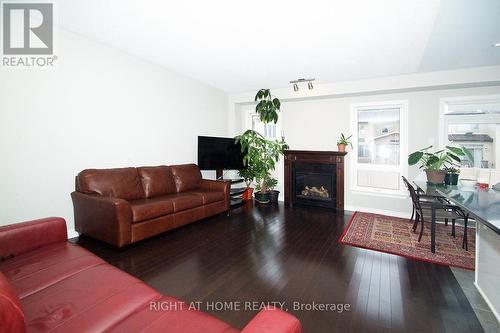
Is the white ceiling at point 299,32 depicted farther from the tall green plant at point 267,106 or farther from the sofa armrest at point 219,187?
the sofa armrest at point 219,187

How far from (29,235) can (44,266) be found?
40 cm

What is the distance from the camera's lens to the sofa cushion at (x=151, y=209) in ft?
8.94

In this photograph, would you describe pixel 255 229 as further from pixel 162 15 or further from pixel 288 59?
pixel 162 15

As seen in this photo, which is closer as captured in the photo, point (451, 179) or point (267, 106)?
point (451, 179)

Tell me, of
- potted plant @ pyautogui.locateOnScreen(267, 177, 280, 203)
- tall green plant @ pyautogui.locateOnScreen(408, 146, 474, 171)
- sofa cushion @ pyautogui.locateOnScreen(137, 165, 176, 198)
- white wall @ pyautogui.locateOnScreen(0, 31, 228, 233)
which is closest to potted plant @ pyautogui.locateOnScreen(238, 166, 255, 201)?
potted plant @ pyautogui.locateOnScreen(267, 177, 280, 203)

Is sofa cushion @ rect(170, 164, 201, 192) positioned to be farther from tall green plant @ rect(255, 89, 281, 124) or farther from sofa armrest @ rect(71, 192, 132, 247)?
tall green plant @ rect(255, 89, 281, 124)

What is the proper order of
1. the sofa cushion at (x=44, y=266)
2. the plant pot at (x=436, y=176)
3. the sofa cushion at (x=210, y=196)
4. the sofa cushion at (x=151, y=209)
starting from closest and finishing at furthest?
the sofa cushion at (x=44, y=266)
the sofa cushion at (x=151, y=209)
the plant pot at (x=436, y=176)
the sofa cushion at (x=210, y=196)

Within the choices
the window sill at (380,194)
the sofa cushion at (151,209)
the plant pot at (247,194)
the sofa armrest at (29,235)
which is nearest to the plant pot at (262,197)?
the plant pot at (247,194)

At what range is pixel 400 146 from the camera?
430 cm

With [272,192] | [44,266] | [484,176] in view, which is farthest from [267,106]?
[44,266]

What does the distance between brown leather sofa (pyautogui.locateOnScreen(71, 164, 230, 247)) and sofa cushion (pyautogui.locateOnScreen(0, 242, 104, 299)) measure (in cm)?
89

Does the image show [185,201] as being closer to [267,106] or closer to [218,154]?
[218,154]

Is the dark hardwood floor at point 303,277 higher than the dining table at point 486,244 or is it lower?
lower

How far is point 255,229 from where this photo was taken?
3.45 meters
